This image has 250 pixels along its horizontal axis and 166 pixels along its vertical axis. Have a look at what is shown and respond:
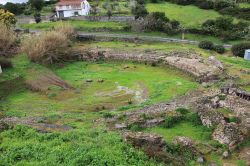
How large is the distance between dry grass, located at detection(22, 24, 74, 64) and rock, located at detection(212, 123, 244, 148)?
2753cm

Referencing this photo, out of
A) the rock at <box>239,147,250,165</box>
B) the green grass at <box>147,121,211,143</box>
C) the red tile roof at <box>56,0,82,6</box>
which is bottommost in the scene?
the rock at <box>239,147,250,165</box>

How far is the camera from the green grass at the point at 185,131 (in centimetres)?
2495

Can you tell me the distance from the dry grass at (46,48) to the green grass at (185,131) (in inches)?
929

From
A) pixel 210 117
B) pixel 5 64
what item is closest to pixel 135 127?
pixel 210 117

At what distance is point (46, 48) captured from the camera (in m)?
46.0

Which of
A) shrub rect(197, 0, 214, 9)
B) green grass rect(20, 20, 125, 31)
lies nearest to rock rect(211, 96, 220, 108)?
green grass rect(20, 20, 125, 31)

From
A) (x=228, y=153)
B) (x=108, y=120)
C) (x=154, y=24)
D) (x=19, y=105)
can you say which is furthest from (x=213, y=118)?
(x=154, y=24)

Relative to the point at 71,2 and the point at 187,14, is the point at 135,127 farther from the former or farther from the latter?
the point at 71,2

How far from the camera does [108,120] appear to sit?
28.3 metres

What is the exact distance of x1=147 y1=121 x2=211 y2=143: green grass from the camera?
24953mm

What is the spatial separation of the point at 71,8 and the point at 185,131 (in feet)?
173

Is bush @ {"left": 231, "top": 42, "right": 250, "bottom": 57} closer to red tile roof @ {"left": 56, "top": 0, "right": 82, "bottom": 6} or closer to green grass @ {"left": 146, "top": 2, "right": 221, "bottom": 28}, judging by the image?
green grass @ {"left": 146, "top": 2, "right": 221, "bottom": 28}

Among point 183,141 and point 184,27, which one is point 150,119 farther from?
point 184,27

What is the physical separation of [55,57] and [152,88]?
51.8 ft
